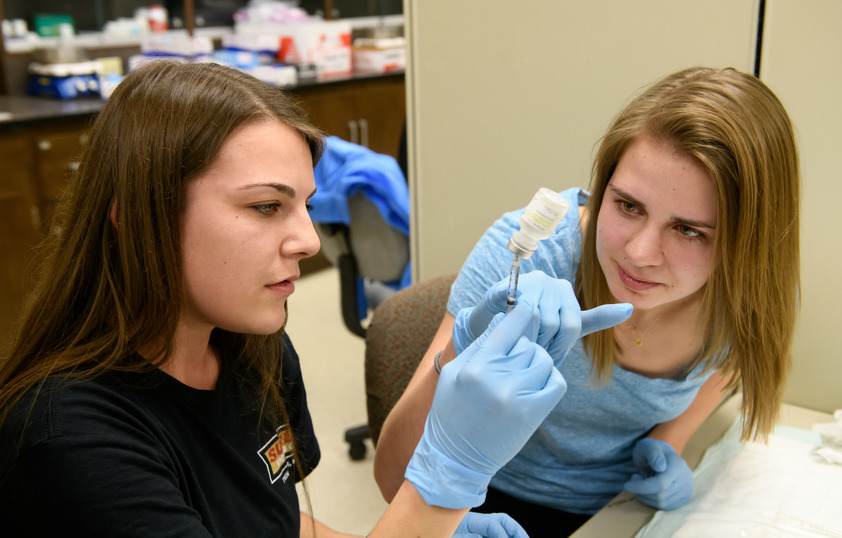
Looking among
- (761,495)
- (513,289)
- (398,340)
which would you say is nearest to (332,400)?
(398,340)

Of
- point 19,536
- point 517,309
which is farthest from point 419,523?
point 19,536

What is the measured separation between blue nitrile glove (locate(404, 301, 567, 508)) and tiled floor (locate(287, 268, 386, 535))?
137 centimetres

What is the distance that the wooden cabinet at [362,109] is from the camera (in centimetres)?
380

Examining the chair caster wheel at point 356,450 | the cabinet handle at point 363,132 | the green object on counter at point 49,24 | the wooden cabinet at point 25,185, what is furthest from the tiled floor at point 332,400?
the green object on counter at point 49,24

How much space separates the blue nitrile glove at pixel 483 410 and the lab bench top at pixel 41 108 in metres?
2.36

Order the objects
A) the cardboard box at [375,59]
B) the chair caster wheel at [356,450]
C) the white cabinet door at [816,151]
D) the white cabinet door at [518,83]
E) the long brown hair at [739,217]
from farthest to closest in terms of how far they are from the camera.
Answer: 1. the cardboard box at [375,59]
2. the chair caster wheel at [356,450]
3. the white cabinet door at [518,83]
4. the white cabinet door at [816,151]
5. the long brown hair at [739,217]

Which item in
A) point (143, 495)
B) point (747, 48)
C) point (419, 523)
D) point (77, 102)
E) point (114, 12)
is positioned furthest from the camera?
point (114, 12)

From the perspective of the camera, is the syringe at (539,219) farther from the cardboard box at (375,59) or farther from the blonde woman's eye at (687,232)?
the cardboard box at (375,59)

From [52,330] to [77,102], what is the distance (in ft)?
9.05

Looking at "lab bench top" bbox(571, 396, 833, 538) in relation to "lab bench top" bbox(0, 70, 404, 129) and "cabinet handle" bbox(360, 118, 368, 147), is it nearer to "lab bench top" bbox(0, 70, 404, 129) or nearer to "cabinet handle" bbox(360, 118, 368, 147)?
"lab bench top" bbox(0, 70, 404, 129)

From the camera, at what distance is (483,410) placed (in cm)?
84

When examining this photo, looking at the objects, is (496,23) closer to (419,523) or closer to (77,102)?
(419,523)

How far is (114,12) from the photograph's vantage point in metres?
3.81

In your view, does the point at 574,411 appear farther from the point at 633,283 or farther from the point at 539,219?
the point at 539,219
